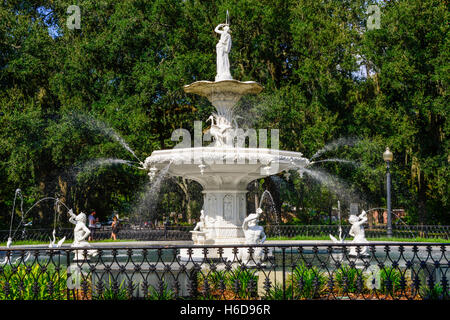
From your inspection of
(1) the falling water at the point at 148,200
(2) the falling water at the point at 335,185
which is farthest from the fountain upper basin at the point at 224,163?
(1) the falling water at the point at 148,200

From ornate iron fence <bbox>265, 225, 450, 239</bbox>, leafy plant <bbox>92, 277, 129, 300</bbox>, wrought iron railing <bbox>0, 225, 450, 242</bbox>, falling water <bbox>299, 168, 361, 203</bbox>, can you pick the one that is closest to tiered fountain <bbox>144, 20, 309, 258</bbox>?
leafy plant <bbox>92, 277, 129, 300</bbox>

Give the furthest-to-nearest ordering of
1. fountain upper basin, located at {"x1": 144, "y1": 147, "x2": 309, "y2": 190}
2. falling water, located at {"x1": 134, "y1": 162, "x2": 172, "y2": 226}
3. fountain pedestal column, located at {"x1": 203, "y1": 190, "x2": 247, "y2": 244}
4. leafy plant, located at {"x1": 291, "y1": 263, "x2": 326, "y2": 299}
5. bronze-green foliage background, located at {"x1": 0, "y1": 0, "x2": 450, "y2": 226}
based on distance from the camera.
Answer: falling water, located at {"x1": 134, "y1": 162, "x2": 172, "y2": 226} → bronze-green foliage background, located at {"x1": 0, "y1": 0, "x2": 450, "y2": 226} → fountain pedestal column, located at {"x1": 203, "y1": 190, "x2": 247, "y2": 244} → fountain upper basin, located at {"x1": 144, "y1": 147, "x2": 309, "y2": 190} → leafy plant, located at {"x1": 291, "y1": 263, "x2": 326, "y2": 299}

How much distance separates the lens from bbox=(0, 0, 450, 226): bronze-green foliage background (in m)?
23.1

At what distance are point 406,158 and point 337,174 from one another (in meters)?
3.53

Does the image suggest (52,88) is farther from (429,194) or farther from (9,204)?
(429,194)

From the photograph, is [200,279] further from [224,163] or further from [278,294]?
[224,163]

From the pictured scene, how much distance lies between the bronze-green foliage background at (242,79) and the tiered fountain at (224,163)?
31.7 feet

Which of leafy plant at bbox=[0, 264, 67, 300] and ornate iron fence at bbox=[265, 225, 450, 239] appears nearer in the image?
leafy plant at bbox=[0, 264, 67, 300]

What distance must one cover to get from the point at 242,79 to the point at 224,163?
1355cm

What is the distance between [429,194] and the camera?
26359 millimetres

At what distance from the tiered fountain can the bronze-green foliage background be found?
966 centimetres

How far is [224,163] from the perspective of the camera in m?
11.7

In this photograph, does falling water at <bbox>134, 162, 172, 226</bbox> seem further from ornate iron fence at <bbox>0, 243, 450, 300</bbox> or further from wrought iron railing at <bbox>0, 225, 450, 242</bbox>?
ornate iron fence at <bbox>0, 243, 450, 300</bbox>

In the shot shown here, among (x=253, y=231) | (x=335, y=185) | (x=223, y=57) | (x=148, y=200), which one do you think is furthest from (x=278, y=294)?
(x=148, y=200)
